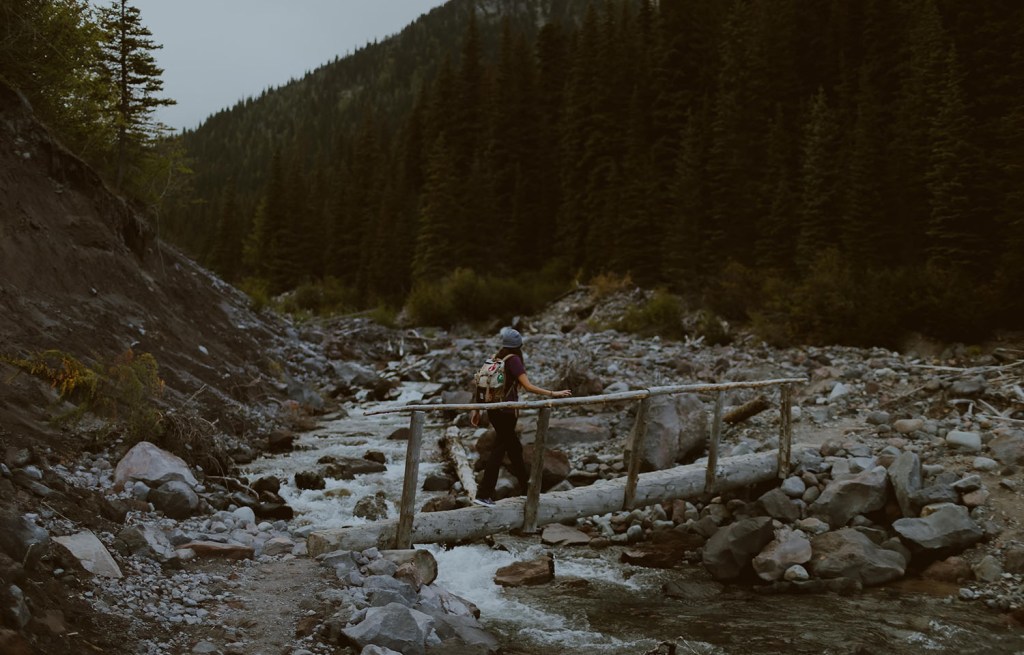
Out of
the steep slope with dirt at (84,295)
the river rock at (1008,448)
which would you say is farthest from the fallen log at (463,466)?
the river rock at (1008,448)

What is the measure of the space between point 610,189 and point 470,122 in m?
19.8

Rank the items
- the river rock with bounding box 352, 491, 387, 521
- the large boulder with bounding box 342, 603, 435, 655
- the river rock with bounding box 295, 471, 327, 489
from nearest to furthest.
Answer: the large boulder with bounding box 342, 603, 435, 655, the river rock with bounding box 352, 491, 387, 521, the river rock with bounding box 295, 471, 327, 489

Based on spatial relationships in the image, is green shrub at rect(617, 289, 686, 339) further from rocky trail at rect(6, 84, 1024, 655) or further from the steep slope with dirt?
the steep slope with dirt

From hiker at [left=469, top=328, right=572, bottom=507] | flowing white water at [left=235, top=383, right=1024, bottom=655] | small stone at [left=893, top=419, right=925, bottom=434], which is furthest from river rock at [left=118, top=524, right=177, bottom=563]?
small stone at [left=893, top=419, right=925, bottom=434]

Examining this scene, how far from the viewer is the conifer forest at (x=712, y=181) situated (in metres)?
20.0

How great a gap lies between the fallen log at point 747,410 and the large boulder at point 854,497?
2845 mm

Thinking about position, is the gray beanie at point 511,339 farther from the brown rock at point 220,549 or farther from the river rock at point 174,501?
the river rock at point 174,501

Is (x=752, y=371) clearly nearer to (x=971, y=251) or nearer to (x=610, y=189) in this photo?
(x=971, y=251)

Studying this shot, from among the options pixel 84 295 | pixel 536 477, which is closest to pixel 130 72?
pixel 84 295

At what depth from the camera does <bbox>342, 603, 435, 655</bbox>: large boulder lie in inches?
175

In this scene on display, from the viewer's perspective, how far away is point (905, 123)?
2414 centimetres

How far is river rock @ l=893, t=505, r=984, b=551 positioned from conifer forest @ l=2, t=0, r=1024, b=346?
1146 cm

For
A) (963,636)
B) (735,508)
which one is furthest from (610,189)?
(963,636)

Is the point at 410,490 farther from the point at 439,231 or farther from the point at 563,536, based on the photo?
the point at 439,231
